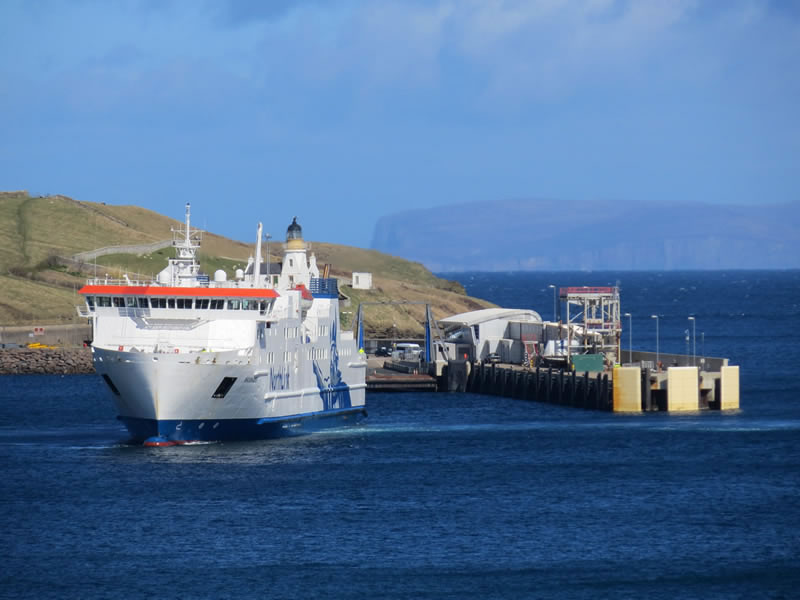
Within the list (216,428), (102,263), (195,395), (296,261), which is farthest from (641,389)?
(102,263)

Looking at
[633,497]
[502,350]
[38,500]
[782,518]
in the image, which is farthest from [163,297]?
[502,350]

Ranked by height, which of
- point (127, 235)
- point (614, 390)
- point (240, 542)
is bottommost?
point (240, 542)

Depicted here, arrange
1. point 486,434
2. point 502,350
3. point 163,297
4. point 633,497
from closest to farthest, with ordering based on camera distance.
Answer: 1. point 633,497
2. point 163,297
3. point 486,434
4. point 502,350

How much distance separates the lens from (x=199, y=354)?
179 ft

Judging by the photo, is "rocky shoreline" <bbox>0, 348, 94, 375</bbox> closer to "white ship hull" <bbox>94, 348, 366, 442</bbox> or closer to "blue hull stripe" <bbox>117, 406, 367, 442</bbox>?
"blue hull stripe" <bbox>117, 406, 367, 442</bbox>

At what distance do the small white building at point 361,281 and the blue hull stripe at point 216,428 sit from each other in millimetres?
74586

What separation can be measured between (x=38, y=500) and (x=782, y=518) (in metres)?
24.7

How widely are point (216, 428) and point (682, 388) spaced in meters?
24.2

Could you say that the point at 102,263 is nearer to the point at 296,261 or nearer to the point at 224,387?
the point at 296,261

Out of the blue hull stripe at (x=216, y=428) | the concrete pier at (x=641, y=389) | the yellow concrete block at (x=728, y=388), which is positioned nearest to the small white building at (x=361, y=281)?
the concrete pier at (x=641, y=389)

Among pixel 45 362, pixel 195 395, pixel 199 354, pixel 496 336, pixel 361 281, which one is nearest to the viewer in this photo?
pixel 199 354

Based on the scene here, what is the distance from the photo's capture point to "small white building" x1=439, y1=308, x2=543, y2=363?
89250mm

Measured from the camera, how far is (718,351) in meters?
115

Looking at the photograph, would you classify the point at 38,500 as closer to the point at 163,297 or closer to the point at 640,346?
the point at 163,297
